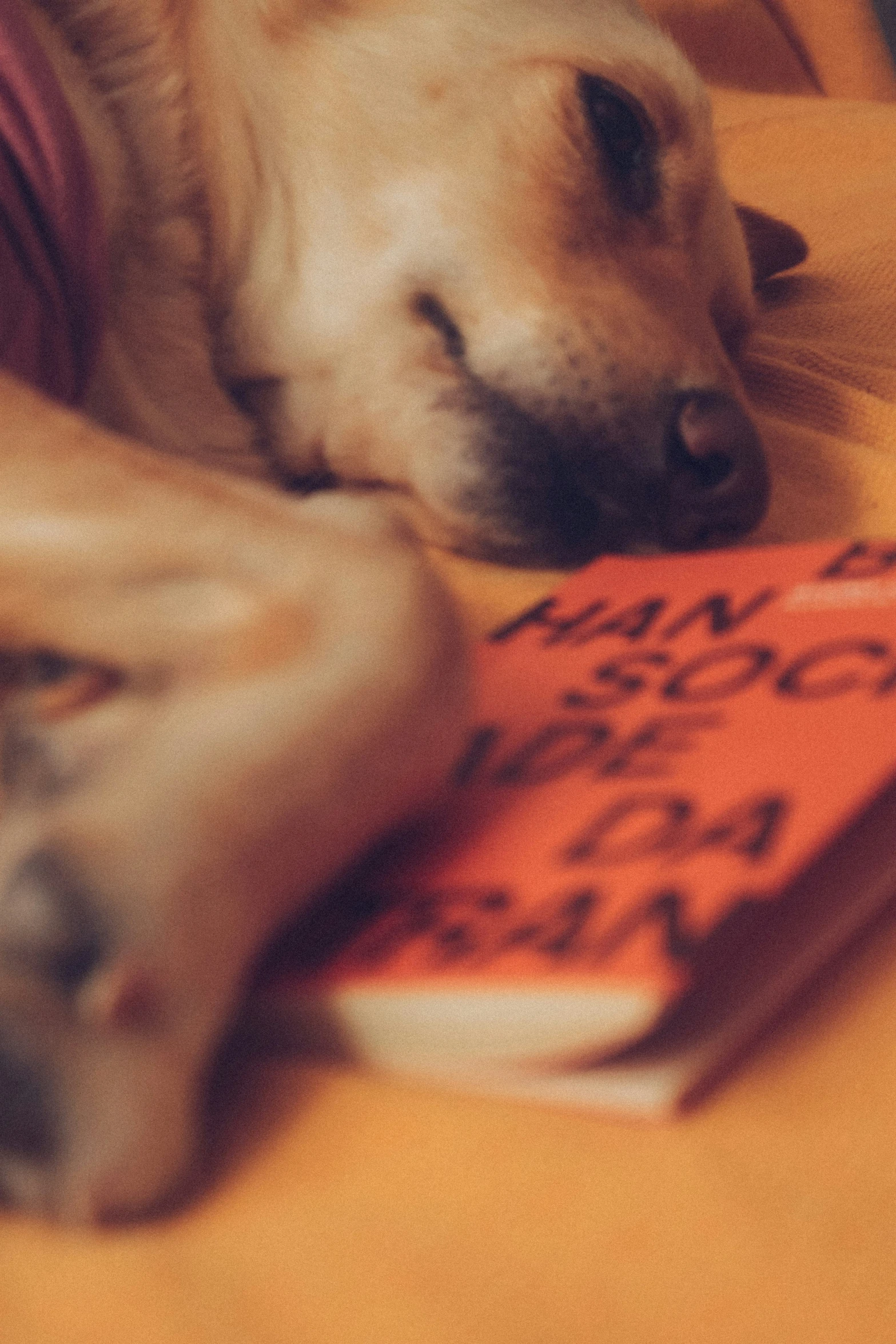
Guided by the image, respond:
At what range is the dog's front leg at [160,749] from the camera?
0.46m

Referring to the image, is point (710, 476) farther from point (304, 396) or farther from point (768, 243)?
point (768, 243)

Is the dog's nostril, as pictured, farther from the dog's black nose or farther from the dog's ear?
the dog's ear

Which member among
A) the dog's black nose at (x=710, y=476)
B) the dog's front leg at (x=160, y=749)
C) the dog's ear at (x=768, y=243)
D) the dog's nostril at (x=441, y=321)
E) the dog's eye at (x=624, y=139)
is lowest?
the dog's ear at (x=768, y=243)

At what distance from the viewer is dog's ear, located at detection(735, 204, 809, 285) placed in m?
1.69

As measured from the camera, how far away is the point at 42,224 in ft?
3.18

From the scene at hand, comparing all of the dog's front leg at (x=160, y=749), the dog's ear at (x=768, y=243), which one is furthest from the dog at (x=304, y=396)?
the dog's ear at (x=768, y=243)

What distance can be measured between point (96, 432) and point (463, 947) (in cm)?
33

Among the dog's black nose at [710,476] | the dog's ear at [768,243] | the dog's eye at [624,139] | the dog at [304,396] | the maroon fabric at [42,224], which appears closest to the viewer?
the dog at [304,396]

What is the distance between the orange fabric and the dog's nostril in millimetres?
729

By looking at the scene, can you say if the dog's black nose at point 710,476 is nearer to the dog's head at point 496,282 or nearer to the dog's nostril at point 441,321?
the dog's head at point 496,282

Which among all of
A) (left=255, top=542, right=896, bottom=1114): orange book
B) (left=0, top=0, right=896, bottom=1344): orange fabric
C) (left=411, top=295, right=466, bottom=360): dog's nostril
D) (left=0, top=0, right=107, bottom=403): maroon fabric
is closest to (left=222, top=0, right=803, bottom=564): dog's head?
(left=411, top=295, right=466, bottom=360): dog's nostril

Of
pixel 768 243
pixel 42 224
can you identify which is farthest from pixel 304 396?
pixel 768 243

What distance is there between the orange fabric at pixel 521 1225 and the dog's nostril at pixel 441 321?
729mm

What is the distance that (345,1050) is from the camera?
52cm
